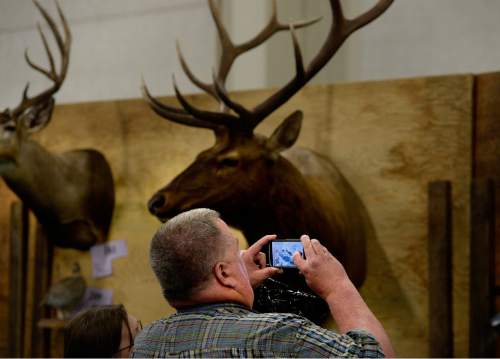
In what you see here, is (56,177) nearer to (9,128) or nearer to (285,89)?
(9,128)

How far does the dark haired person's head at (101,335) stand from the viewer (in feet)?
5.24

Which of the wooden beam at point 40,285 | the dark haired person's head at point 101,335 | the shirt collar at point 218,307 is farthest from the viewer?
the wooden beam at point 40,285

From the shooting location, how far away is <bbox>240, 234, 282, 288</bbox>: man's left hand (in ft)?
4.34

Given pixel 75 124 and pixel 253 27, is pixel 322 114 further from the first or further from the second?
pixel 75 124

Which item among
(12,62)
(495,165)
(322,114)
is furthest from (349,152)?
(12,62)

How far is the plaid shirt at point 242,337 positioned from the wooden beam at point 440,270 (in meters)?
1.65

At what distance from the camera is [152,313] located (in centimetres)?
328

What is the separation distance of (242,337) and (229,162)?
161 cm

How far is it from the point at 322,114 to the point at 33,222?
1.34 metres

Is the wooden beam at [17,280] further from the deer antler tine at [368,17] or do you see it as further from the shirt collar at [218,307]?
the shirt collar at [218,307]

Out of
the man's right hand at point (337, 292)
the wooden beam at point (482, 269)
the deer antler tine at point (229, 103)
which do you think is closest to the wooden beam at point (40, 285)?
the deer antler tine at point (229, 103)

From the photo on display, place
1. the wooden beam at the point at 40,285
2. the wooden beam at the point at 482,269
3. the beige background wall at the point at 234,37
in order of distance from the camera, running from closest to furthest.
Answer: the wooden beam at the point at 482,269, the beige background wall at the point at 234,37, the wooden beam at the point at 40,285

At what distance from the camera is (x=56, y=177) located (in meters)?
3.48

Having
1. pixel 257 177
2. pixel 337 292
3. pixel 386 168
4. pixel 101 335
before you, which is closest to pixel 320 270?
pixel 337 292
